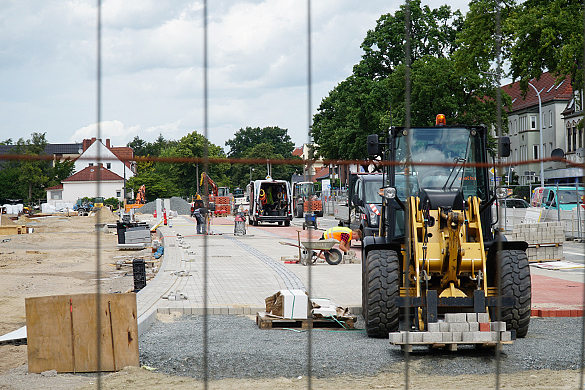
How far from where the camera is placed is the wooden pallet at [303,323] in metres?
8.62

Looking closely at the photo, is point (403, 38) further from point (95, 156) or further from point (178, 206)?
point (95, 156)

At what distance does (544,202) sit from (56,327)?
87.3ft

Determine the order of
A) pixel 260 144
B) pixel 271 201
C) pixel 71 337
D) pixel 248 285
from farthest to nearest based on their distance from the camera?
pixel 271 201 → pixel 248 285 → pixel 260 144 → pixel 71 337

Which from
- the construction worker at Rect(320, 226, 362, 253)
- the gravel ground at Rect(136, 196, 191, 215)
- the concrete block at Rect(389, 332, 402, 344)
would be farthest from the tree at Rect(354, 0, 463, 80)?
the concrete block at Rect(389, 332, 402, 344)

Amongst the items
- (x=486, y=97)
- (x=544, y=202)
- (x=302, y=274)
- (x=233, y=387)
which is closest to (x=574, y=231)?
(x=544, y=202)

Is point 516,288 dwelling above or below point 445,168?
below

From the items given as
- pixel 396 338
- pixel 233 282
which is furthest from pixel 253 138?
pixel 233 282

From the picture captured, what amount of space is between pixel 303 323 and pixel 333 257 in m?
8.74

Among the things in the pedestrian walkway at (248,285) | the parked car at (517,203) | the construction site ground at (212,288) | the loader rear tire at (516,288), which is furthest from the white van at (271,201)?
the loader rear tire at (516,288)

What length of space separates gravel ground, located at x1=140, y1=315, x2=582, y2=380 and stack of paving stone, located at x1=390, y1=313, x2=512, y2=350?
9.8 inches

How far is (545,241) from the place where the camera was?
1756cm

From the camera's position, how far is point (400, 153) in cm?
889

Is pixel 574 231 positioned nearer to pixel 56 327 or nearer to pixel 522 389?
pixel 522 389

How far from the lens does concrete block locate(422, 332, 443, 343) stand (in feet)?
21.8
